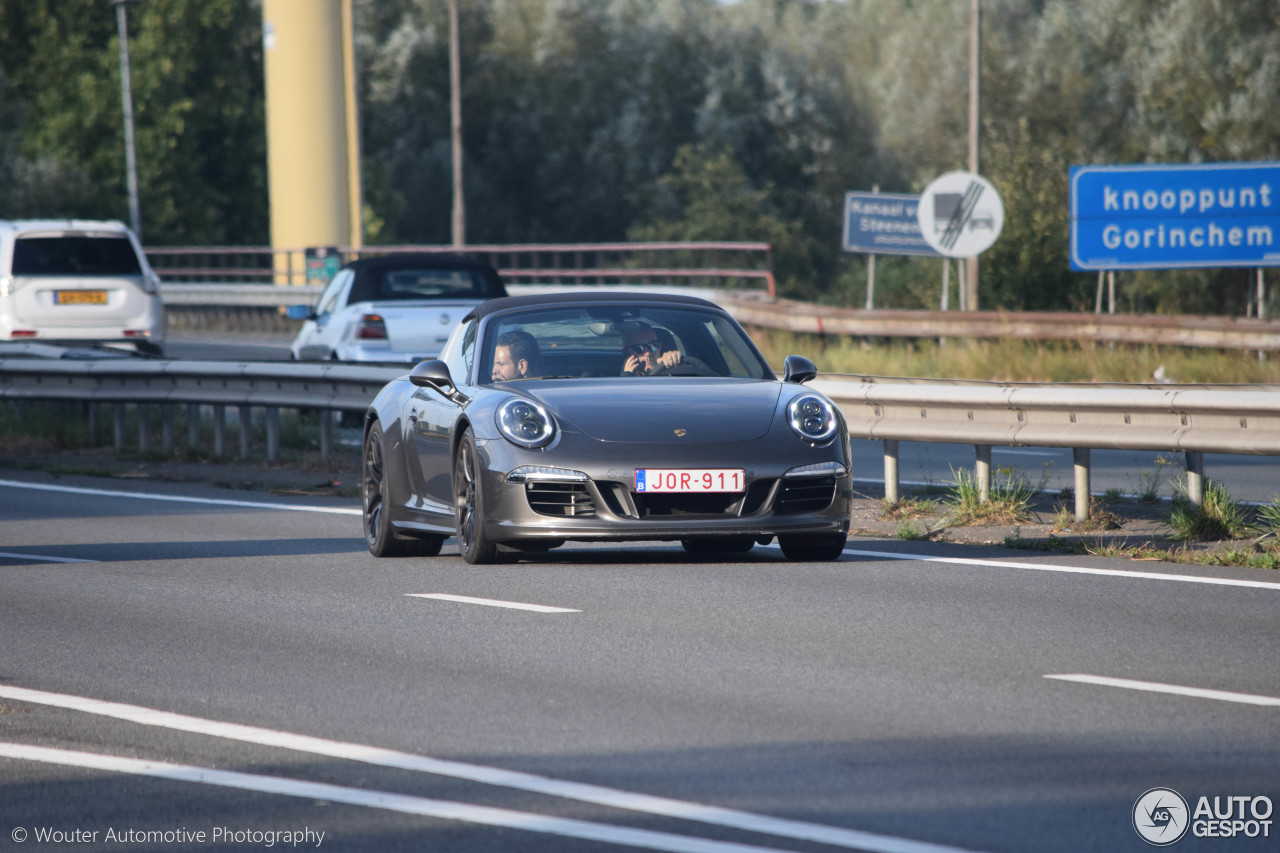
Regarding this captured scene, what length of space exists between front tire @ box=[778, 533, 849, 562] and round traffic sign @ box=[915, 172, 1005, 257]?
16250 millimetres

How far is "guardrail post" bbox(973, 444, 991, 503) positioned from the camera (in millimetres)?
12461

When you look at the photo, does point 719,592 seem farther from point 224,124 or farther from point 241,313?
point 224,124

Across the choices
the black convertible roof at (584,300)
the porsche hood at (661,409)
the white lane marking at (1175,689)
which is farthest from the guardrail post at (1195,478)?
the white lane marking at (1175,689)

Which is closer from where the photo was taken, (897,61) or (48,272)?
(48,272)

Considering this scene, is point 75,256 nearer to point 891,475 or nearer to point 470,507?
point 891,475

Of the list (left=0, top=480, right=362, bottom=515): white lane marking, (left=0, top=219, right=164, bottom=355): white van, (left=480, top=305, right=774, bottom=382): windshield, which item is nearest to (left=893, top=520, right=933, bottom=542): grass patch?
(left=480, top=305, right=774, bottom=382): windshield

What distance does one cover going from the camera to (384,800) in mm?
5441

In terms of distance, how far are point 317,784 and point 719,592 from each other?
3924 millimetres

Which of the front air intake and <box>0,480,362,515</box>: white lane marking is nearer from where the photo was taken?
the front air intake

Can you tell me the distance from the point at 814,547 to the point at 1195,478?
2.36 metres

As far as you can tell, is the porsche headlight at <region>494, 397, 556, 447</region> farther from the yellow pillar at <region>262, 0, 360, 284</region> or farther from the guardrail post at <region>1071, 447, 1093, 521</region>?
the yellow pillar at <region>262, 0, 360, 284</region>

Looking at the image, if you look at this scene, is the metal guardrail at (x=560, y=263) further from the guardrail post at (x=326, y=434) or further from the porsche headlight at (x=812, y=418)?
the porsche headlight at (x=812, y=418)

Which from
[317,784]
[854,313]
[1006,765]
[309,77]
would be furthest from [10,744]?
[309,77]

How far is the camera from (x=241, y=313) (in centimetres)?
4472
